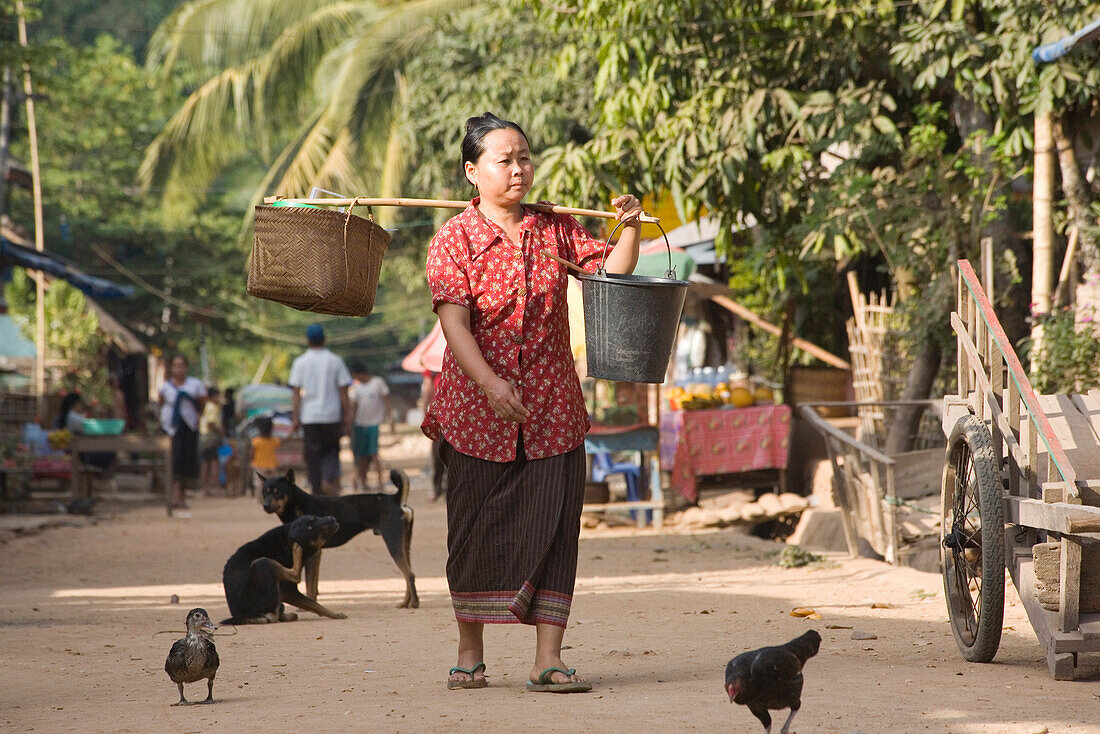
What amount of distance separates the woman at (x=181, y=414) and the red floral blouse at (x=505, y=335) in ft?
35.2

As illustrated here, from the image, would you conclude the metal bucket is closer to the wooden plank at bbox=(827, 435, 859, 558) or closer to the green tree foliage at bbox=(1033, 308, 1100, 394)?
the green tree foliage at bbox=(1033, 308, 1100, 394)

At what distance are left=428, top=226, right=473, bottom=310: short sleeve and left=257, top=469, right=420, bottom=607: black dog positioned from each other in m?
2.70

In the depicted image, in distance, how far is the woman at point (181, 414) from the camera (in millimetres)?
14297

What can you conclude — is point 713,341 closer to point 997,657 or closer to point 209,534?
point 209,534

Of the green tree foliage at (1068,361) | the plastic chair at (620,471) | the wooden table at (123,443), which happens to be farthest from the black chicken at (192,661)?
the wooden table at (123,443)

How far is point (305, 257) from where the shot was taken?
13.4 ft

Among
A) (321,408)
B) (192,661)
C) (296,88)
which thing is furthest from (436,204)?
(296,88)

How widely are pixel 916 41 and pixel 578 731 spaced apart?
6.89 metres

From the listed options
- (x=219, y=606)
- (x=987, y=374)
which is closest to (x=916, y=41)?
(x=987, y=374)

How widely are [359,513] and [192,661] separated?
280cm

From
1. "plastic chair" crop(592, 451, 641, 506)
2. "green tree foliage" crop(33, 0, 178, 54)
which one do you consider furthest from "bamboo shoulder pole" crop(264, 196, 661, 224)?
"green tree foliage" crop(33, 0, 178, 54)

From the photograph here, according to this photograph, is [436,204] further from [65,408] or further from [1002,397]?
[65,408]

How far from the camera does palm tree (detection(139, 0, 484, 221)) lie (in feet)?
64.5

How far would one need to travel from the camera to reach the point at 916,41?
8.71m
